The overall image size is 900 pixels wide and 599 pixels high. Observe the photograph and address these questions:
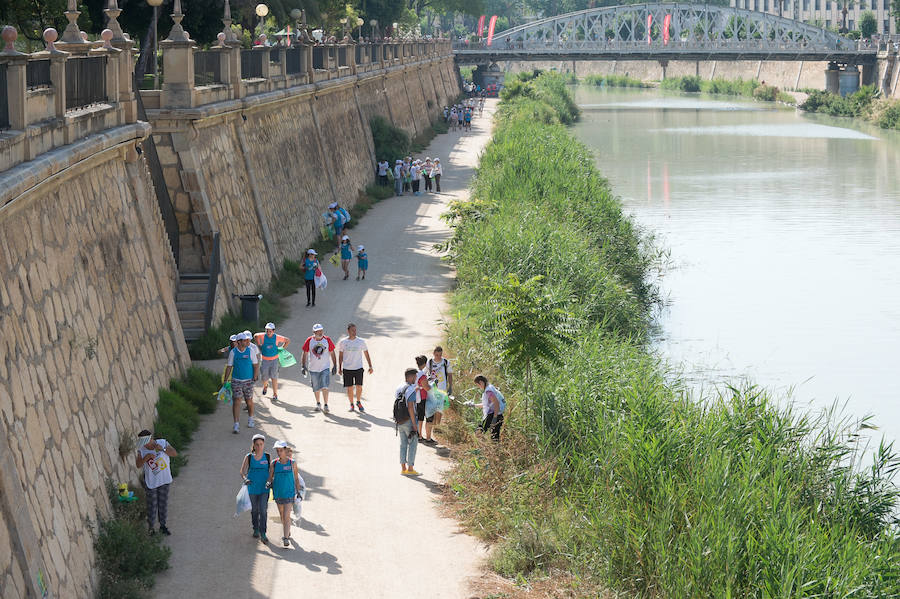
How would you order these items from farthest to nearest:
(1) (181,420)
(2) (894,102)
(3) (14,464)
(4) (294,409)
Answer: (2) (894,102), (4) (294,409), (1) (181,420), (3) (14,464)

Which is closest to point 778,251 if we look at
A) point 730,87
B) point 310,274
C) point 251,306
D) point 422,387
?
point 310,274

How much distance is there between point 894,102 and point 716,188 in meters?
35.9

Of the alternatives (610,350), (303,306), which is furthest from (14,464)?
(303,306)

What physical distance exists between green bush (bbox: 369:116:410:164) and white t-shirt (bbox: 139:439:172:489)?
32.2 metres

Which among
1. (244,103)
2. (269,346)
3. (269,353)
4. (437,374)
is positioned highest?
(244,103)

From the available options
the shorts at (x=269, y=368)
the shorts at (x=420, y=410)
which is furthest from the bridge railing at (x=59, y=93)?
the shorts at (x=420, y=410)

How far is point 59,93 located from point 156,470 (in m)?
4.21

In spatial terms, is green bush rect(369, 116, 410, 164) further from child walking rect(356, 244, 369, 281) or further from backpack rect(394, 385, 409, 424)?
backpack rect(394, 385, 409, 424)

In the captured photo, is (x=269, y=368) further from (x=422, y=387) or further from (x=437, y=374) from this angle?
(x=422, y=387)

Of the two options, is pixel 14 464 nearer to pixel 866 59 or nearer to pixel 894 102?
pixel 894 102

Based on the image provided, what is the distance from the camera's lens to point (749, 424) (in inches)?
549

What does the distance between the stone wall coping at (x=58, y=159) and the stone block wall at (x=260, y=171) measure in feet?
11.9

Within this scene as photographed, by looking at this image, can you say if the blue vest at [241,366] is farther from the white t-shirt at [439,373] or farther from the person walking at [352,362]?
the white t-shirt at [439,373]

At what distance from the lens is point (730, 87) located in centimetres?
11388
